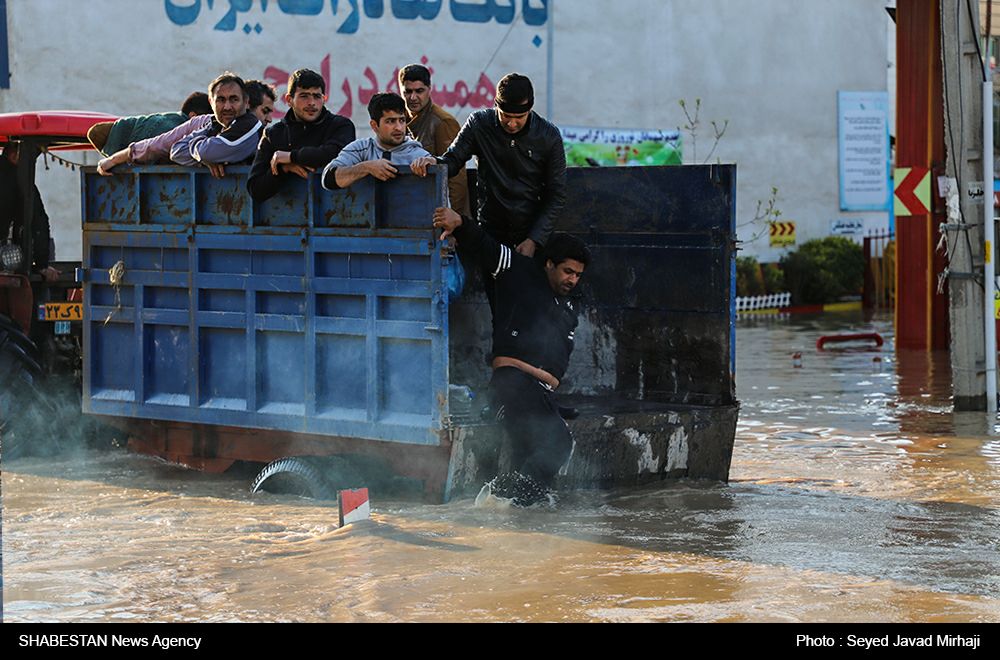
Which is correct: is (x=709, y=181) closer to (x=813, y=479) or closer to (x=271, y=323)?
(x=813, y=479)

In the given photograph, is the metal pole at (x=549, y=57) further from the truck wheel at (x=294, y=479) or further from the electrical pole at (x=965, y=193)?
the truck wheel at (x=294, y=479)

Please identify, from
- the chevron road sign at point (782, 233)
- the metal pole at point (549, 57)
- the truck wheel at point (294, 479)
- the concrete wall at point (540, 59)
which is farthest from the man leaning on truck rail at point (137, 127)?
the chevron road sign at point (782, 233)

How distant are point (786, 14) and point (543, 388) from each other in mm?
18399

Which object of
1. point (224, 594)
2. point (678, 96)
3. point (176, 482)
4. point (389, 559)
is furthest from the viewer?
point (678, 96)

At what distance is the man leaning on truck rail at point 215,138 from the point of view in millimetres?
8961

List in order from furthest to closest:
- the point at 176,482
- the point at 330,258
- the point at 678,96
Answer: the point at 678,96 < the point at 176,482 < the point at 330,258

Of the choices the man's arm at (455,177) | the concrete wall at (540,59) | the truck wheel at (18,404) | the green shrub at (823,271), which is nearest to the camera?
the man's arm at (455,177)

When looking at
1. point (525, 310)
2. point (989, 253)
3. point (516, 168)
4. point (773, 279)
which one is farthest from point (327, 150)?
point (773, 279)

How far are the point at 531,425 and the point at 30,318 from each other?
12.4 ft

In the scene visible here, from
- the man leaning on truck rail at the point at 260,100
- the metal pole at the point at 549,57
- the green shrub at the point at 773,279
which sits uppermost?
the metal pole at the point at 549,57

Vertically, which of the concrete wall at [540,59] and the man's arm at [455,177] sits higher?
the concrete wall at [540,59]

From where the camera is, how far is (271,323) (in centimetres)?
878

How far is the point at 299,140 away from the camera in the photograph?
877cm
